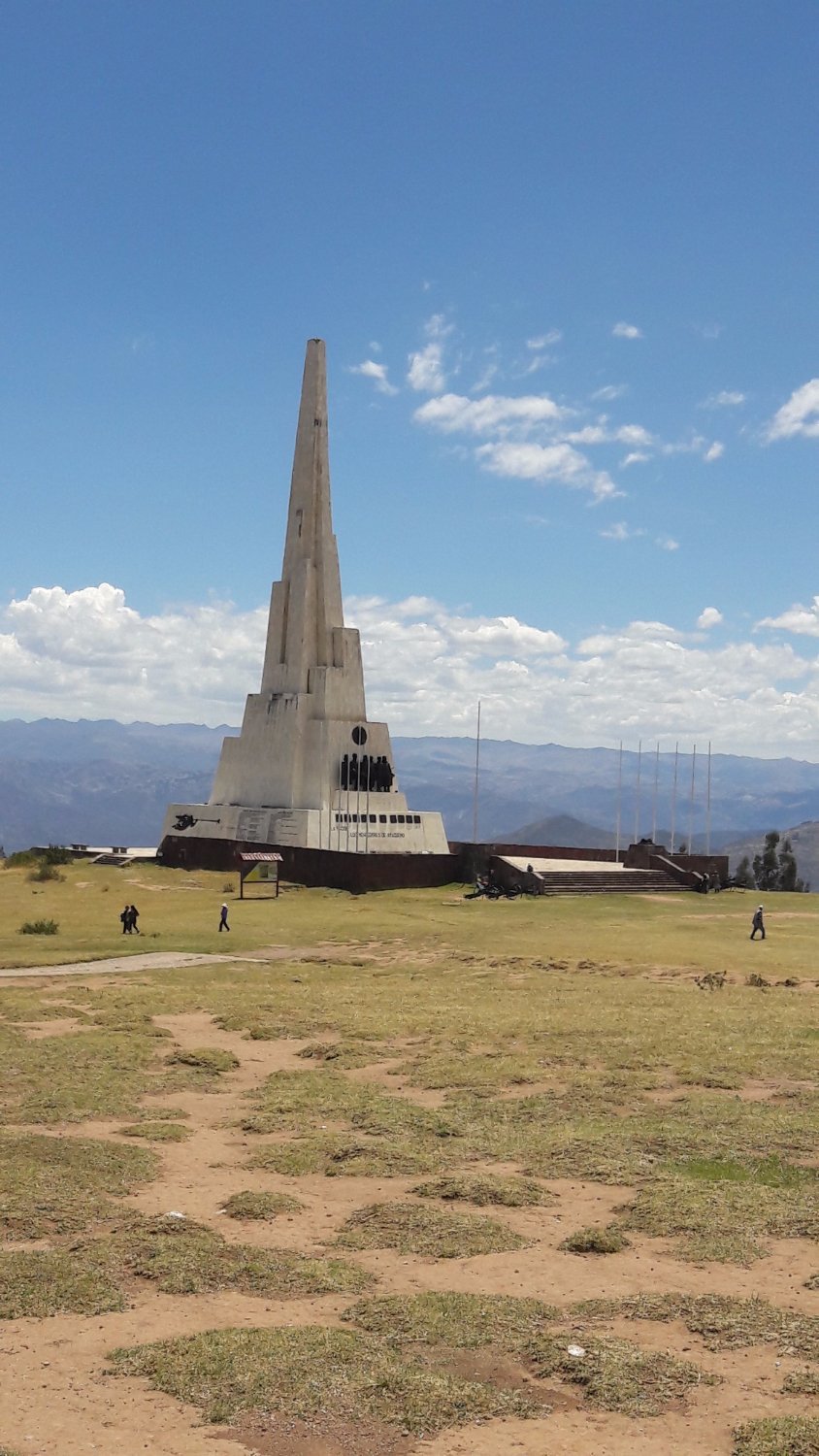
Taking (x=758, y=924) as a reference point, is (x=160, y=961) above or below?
below

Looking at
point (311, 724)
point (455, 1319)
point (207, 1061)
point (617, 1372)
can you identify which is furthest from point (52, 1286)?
point (311, 724)

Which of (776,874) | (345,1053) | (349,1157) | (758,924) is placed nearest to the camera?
(349,1157)

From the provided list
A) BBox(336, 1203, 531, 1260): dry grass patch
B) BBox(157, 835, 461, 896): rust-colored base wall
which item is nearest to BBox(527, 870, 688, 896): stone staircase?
BBox(157, 835, 461, 896): rust-colored base wall

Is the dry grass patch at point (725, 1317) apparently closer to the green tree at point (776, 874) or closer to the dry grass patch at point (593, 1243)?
the dry grass patch at point (593, 1243)

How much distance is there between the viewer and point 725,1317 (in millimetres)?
7953

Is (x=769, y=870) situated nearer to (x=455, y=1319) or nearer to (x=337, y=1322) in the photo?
(x=455, y=1319)

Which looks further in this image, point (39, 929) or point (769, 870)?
point (769, 870)

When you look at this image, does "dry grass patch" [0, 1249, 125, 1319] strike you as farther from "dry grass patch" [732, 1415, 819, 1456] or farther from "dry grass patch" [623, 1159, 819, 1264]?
"dry grass patch" [623, 1159, 819, 1264]

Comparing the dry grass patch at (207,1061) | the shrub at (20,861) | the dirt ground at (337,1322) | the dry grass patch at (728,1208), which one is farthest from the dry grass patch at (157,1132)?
the shrub at (20,861)

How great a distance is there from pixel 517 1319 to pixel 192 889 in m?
37.1

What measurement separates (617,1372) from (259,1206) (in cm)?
400

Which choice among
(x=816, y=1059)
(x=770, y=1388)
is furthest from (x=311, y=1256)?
(x=816, y=1059)

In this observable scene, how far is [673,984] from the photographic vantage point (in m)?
23.6

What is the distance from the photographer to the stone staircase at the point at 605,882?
140 ft
